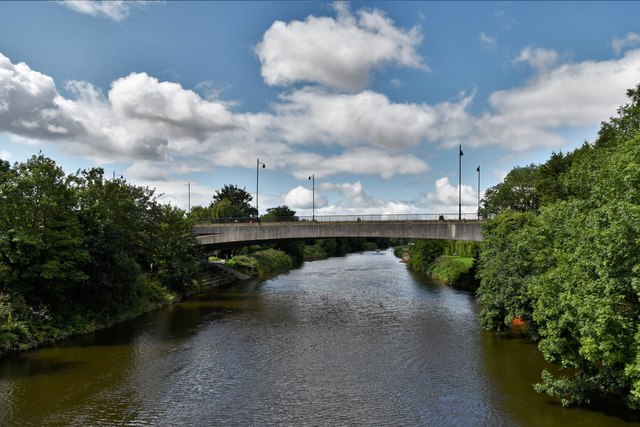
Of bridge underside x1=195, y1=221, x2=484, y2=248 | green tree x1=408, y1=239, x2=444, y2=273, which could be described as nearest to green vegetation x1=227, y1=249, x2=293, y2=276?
bridge underside x1=195, y1=221, x2=484, y2=248

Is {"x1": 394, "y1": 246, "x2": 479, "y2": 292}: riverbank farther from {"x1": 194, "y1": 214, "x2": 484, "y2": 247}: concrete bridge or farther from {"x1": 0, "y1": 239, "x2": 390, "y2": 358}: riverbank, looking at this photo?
{"x1": 0, "y1": 239, "x2": 390, "y2": 358}: riverbank

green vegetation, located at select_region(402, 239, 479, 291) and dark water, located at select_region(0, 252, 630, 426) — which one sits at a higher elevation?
green vegetation, located at select_region(402, 239, 479, 291)

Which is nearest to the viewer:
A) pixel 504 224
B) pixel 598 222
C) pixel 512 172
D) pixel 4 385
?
pixel 598 222

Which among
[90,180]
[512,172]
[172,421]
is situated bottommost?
[172,421]

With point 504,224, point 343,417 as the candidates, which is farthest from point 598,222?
point 504,224

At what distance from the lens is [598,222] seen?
17062 mm

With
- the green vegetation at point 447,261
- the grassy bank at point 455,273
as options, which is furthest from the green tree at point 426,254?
the grassy bank at point 455,273

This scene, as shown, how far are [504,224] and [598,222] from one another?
16215 millimetres

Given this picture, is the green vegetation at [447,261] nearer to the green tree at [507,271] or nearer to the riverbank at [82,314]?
the green tree at [507,271]

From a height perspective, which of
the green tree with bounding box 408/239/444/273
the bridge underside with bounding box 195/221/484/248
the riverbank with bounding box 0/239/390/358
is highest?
the bridge underside with bounding box 195/221/484/248

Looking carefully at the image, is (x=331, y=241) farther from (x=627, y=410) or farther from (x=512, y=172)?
(x=627, y=410)

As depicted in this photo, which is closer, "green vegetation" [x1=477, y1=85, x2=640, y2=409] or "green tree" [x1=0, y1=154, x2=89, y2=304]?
"green vegetation" [x1=477, y1=85, x2=640, y2=409]

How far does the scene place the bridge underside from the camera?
150 feet

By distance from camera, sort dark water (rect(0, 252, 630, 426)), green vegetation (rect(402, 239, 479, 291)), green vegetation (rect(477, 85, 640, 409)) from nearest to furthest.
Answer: green vegetation (rect(477, 85, 640, 409)) < dark water (rect(0, 252, 630, 426)) < green vegetation (rect(402, 239, 479, 291))
